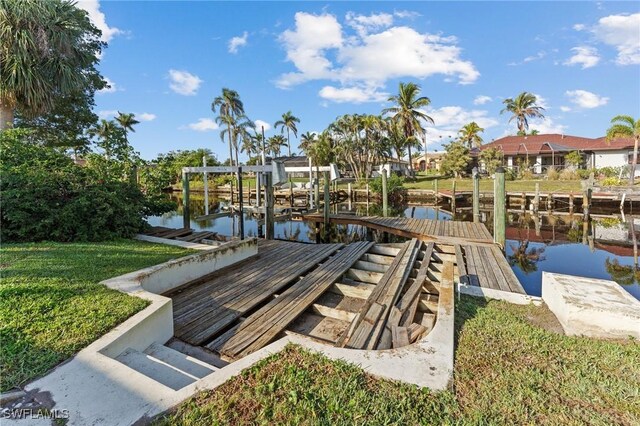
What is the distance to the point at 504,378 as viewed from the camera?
232cm

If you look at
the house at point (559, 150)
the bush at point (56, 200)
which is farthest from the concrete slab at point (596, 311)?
the house at point (559, 150)

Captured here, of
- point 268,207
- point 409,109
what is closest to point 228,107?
point 409,109

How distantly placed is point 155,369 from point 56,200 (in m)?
6.56

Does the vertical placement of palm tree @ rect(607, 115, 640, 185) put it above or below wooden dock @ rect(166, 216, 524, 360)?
above

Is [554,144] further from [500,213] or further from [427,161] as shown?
[500,213]

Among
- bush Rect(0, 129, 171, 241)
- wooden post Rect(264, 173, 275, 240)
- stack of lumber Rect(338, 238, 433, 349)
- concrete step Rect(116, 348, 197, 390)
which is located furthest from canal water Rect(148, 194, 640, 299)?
concrete step Rect(116, 348, 197, 390)

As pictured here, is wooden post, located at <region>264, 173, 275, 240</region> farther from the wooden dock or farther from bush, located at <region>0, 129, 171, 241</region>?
bush, located at <region>0, 129, 171, 241</region>

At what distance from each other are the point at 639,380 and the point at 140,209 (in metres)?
10.0

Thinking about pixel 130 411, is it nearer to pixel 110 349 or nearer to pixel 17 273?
pixel 110 349

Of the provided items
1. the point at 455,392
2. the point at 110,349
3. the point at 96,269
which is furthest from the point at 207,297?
the point at 455,392

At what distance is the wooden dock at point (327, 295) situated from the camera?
11.8 feet

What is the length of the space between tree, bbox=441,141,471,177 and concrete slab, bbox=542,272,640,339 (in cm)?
3118

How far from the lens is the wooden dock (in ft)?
11.8

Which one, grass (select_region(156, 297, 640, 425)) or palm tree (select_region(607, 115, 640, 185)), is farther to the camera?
palm tree (select_region(607, 115, 640, 185))
